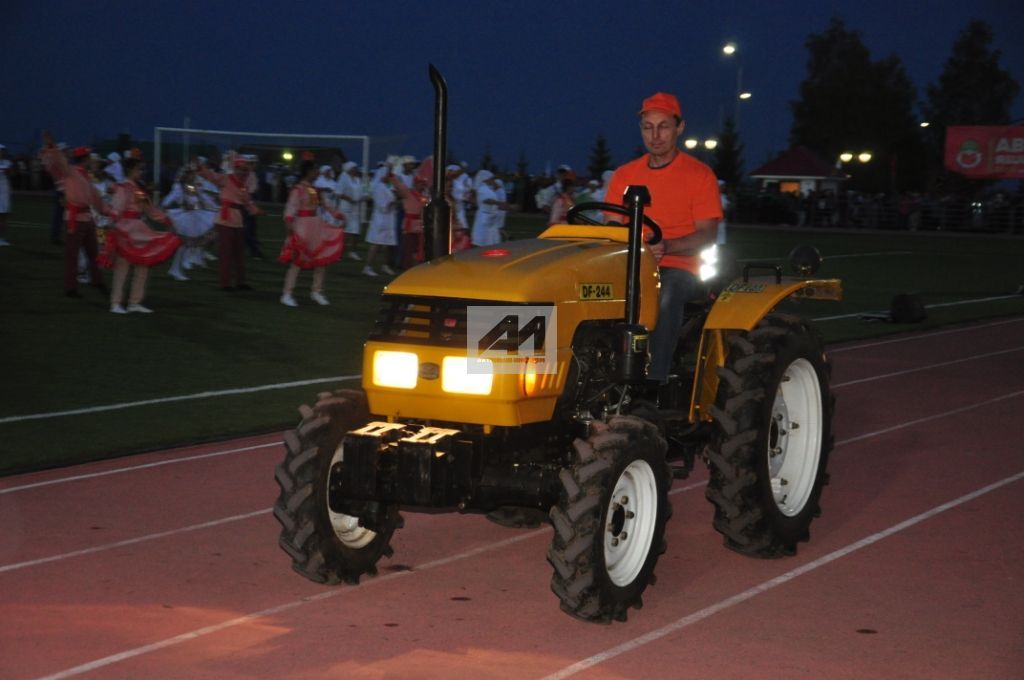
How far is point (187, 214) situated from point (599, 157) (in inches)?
3154

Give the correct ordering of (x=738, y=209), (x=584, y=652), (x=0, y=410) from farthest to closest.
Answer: (x=738, y=209)
(x=0, y=410)
(x=584, y=652)

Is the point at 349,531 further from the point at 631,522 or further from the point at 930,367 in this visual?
the point at 930,367

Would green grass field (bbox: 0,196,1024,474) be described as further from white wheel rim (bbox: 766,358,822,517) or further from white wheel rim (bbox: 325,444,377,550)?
white wheel rim (bbox: 766,358,822,517)

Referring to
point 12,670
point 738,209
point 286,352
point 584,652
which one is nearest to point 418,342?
point 584,652

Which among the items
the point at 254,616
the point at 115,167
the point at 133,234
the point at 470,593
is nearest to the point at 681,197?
the point at 470,593

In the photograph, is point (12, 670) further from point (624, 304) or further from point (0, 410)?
point (0, 410)

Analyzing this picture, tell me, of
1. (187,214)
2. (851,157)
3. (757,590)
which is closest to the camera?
(757,590)

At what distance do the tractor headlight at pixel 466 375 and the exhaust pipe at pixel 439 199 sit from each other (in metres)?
0.88

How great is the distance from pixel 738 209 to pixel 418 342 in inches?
2291

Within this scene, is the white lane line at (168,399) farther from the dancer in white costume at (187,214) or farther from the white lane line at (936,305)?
the dancer in white costume at (187,214)

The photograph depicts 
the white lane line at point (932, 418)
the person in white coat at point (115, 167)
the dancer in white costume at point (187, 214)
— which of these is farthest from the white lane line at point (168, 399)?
the person in white coat at point (115, 167)

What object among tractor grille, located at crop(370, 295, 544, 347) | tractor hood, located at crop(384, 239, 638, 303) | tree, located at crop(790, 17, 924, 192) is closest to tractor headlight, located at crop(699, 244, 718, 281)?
tractor hood, located at crop(384, 239, 638, 303)

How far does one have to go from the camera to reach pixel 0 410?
11.5 m

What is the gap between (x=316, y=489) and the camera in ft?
21.2
